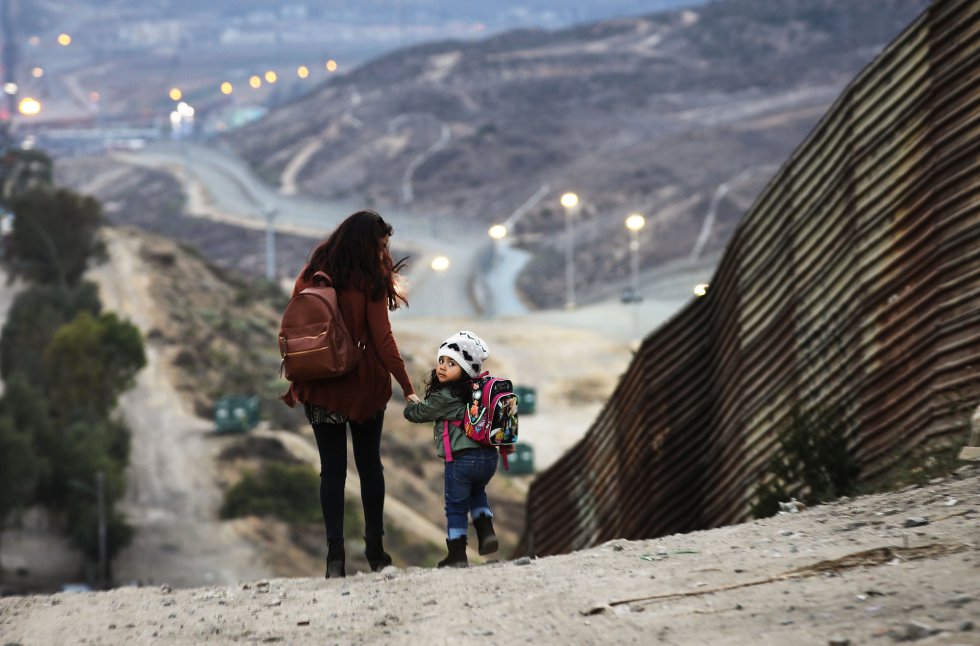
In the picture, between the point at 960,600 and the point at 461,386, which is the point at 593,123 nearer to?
the point at 461,386

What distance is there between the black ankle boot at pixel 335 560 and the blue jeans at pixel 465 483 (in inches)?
26.2

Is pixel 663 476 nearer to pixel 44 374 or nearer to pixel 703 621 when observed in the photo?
pixel 703 621

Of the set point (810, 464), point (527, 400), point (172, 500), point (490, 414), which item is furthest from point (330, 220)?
point (490, 414)

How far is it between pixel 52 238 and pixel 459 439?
73.9m

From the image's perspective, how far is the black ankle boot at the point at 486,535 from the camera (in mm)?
9109

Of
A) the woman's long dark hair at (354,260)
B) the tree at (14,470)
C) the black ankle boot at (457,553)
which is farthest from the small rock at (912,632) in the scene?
the tree at (14,470)

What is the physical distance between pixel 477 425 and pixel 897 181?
3982 mm

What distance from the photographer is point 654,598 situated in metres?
6.96

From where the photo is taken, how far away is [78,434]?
55562mm

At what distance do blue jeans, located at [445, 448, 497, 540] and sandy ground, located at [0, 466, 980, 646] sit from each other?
470mm

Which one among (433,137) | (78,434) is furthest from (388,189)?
(78,434)

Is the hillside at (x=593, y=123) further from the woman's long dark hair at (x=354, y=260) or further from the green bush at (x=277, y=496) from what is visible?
the woman's long dark hair at (x=354, y=260)

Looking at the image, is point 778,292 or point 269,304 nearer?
point 778,292

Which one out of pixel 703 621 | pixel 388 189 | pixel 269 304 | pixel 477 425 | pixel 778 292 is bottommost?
pixel 703 621
